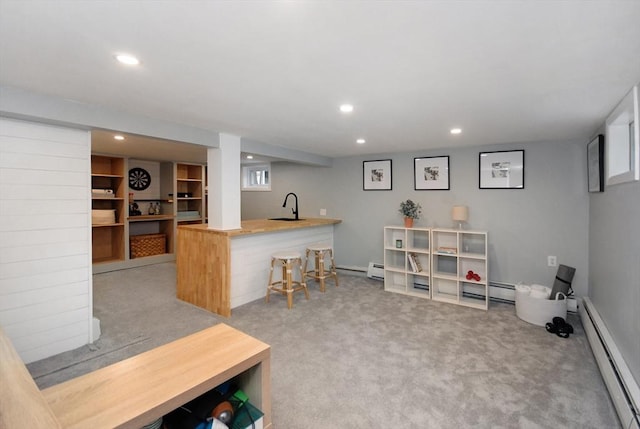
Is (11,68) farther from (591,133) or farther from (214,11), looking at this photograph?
(591,133)

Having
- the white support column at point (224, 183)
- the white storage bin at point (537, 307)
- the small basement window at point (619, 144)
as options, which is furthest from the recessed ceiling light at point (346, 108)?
the white storage bin at point (537, 307)

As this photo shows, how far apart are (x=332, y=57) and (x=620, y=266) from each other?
252 cm

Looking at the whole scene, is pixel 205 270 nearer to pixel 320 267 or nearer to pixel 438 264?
pixel 320 267

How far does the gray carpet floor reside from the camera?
1.88 metres

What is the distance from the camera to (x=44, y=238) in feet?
8.08

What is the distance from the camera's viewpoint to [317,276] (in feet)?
15.1

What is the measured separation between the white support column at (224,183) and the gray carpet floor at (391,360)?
1.07 meters

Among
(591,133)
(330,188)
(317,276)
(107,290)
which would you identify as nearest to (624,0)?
(591,133)

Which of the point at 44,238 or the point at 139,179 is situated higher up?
the point at 139,179

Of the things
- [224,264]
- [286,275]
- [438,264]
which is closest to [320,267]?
[286,275]

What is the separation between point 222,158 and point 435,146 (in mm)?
2760

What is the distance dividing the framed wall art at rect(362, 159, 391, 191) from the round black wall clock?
4330 millimetres

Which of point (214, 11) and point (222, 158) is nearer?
point (214, 11)

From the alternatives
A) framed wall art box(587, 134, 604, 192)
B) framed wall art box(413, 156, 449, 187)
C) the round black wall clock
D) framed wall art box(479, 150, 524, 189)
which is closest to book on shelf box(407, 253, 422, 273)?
framed wall art box(413, 156, 449, 187)
